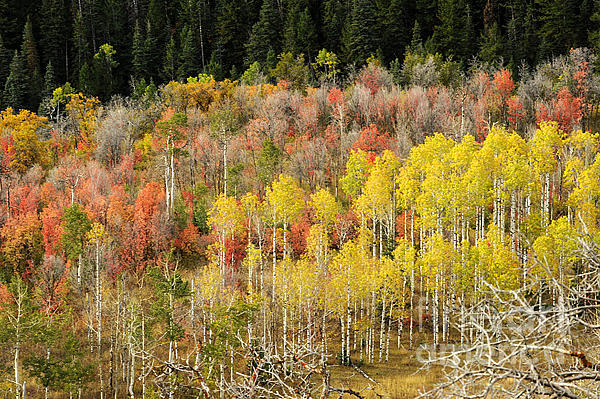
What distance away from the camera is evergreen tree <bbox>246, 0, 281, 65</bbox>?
89750mm

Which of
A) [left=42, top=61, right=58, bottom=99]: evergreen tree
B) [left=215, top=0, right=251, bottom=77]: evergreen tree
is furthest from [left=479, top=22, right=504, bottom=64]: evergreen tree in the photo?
[left=42, top=61, right=58, bottom=99]: evergreen tree

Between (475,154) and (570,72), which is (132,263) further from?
(570,72)

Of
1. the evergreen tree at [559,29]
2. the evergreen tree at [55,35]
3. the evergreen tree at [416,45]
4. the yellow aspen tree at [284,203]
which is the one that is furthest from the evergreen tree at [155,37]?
the evergreen tree at [559,29]

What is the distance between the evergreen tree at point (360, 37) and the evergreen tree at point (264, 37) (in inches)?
522

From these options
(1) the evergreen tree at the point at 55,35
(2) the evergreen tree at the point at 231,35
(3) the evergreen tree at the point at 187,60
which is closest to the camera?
(3) the evergreen tree at the point at 187,60

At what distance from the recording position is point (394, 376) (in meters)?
32.7

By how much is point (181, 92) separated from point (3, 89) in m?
33.2

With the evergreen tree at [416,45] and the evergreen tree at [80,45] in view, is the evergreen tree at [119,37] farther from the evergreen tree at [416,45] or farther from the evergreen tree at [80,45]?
the evergreen tree at [416,45]

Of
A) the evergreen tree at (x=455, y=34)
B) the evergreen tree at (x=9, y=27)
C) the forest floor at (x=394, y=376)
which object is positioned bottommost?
the forest floor at (x=394, y=376)

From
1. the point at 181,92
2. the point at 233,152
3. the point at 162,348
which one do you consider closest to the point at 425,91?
the point at 233,152

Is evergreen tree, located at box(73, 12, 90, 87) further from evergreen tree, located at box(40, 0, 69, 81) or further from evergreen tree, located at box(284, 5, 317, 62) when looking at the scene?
evergreen tree, located at box(284, 5, 317, 62)

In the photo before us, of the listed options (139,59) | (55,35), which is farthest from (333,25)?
(55,35)

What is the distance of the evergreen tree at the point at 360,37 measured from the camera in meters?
85.6

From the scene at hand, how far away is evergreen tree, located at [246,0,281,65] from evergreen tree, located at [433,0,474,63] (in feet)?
91.1
